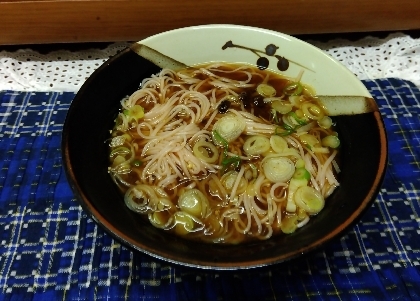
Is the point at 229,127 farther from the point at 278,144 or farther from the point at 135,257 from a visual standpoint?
the point at 135,257

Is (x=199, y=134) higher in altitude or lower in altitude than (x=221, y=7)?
lower

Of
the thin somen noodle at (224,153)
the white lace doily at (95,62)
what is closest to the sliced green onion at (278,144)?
the thin somen noodle at (224,153)

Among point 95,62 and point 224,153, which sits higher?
point 224,153

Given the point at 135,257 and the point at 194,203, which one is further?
the point at 135,257

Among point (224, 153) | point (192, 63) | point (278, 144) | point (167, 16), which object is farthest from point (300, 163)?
point (167, 16)

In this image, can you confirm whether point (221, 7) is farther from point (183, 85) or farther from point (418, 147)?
point (418, 147)

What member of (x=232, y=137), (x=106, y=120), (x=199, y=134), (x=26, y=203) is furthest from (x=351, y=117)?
(x=26, y=203)
